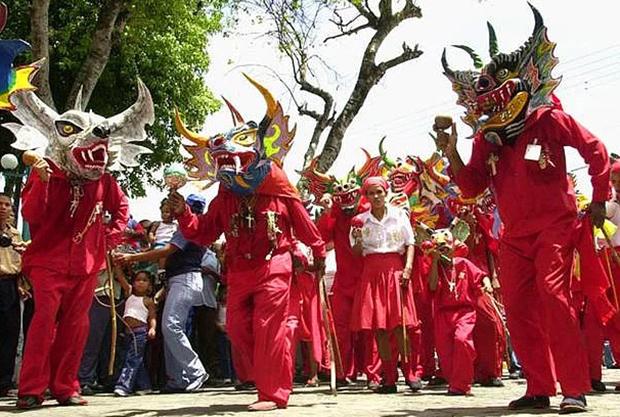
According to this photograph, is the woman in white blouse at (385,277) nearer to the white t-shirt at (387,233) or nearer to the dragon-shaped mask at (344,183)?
the white t-shirt at (387,233)

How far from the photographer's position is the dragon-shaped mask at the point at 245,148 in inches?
247

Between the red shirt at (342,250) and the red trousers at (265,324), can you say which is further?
the red shirt at (342,250)

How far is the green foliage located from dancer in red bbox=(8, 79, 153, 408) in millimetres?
8416

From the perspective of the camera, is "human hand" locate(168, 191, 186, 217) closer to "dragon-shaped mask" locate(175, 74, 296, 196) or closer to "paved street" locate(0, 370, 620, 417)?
"dragon-shaped mask" locate(175, 74, 296, 196)

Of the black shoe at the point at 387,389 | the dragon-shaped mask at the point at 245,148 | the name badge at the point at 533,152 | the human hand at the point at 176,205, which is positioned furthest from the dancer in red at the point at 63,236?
the name badge at the point at 533,152

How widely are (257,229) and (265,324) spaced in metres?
0.71

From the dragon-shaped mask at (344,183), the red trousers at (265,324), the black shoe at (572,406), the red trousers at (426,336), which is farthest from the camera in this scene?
the dragon-shaped mask at (344,183)

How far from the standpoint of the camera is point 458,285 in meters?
7.84

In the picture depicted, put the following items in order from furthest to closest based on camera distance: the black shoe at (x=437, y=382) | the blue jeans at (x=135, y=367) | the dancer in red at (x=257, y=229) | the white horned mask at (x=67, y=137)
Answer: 1. the black shoe at (x=437, y=382)
2. the blue jeans at (x=135, y=367)
3. the white horned mask at (x=67, y=137)
4. the dancer in red at (x=257, y=229)

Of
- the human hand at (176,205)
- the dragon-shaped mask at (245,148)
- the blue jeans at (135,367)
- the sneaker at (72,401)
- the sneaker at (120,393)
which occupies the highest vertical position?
the dragon-shaped mask at (245,148)

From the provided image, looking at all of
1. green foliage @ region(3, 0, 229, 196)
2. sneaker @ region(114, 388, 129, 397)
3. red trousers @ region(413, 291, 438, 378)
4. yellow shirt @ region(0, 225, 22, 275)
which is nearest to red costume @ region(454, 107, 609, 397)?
red trousers @ region(413, 291, 438, 378)

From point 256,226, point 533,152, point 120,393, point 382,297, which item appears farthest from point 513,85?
point 120,393

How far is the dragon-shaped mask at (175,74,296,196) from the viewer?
627 cm

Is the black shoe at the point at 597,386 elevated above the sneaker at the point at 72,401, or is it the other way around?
the sneaker at the point at 72,401
